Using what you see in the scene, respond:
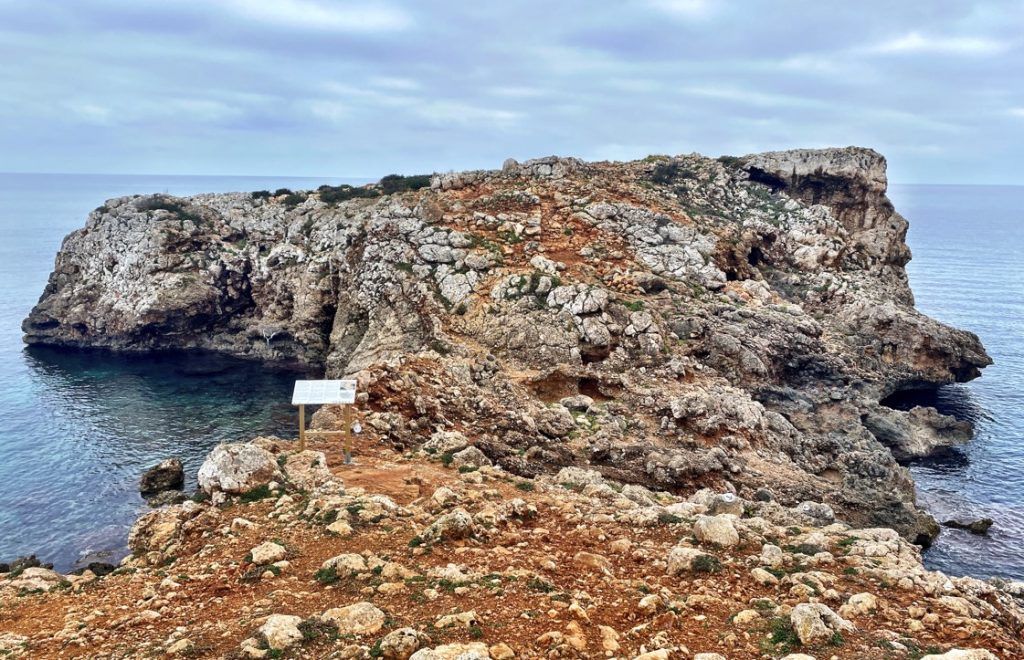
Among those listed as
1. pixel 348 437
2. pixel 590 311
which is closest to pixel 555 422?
pixel 348 437

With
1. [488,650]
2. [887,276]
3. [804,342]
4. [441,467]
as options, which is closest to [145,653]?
[488,650]

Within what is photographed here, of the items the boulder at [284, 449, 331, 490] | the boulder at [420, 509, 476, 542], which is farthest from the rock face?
the boulder at [420, 509, 476, 542]

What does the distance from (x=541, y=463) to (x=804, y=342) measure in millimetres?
29251

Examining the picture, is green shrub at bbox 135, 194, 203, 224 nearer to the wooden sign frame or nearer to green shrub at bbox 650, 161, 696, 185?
green shrub at bbox 650, 161, 696, 185

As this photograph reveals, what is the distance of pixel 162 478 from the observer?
132 feet

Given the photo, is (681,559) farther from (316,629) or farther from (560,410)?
(560,410)

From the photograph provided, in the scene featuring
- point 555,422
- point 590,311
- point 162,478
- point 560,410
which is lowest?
point 162,478

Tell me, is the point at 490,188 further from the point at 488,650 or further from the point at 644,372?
the point at 488,650

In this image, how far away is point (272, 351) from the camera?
70.4 m

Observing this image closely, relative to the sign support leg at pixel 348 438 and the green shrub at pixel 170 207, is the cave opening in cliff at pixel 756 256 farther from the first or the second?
the green shrub at pixel 170 207

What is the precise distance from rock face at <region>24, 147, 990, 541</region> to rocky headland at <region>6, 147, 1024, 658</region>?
26 centimetres

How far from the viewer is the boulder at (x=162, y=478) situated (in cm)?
4009

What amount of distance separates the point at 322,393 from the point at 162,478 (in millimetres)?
21876

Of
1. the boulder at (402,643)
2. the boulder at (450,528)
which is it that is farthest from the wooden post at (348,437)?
the boulder at (402,643)
